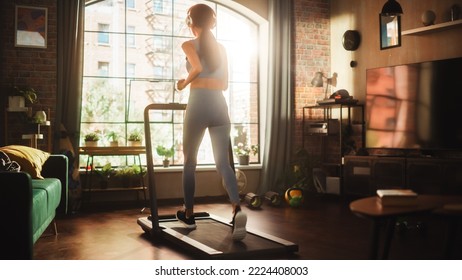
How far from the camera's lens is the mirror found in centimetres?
546

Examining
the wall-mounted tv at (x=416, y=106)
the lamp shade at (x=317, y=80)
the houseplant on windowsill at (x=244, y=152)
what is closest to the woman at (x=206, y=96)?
the wall-mounted tv at (x=416, y=106)

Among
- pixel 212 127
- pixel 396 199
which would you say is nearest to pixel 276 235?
pixel 212 127

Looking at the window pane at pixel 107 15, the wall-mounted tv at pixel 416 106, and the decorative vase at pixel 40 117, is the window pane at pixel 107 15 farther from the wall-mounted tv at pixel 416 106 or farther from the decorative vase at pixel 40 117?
the wall-mounted tv at pixel 416 106

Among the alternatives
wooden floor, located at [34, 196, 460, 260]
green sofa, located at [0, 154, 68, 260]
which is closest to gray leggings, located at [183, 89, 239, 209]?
wooden floor, located at [34, 196, 460, 260]

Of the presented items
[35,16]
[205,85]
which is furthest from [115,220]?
[35,16]

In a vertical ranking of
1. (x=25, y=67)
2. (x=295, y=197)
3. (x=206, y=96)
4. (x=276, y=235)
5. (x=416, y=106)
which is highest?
(x=25, y=67)

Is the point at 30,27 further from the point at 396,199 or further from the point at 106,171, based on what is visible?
the point at 396,199

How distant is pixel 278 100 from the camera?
621cm

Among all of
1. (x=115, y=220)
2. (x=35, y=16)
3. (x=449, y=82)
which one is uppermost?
(x=35, y=16)

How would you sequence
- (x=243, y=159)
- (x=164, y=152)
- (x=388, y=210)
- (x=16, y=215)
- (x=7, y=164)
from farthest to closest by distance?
(x=243, y=159) < (x=164, y=152) < (x=7, y=164) < (x=16, y=215) < (x=388, y=210)

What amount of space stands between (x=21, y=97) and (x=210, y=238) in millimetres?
2917
